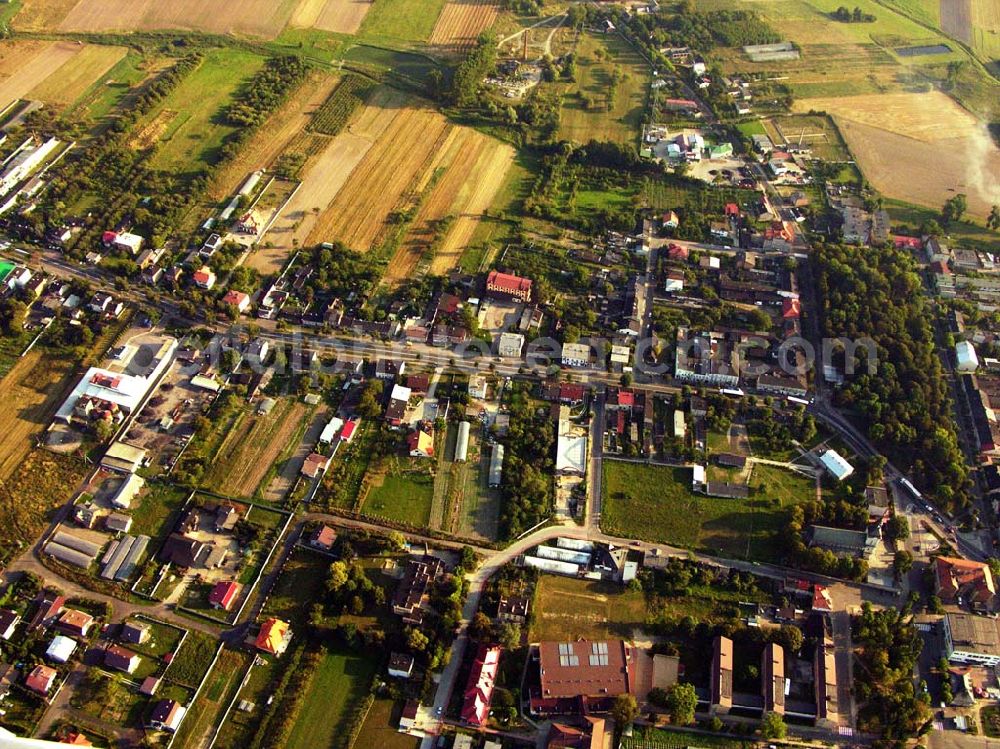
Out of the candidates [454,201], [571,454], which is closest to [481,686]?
[571,454]

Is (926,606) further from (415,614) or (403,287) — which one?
(403,287)

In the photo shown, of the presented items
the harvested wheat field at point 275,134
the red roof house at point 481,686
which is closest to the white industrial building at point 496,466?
the red roof house at point 481,686

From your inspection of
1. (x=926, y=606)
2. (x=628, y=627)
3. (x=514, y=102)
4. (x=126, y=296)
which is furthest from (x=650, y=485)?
(x=514, y=102)

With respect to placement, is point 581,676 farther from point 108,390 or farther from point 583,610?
point 108,390

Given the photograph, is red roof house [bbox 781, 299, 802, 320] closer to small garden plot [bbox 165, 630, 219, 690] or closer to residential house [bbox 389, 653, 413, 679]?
residential house [bbox 389, 653, 413, 679]

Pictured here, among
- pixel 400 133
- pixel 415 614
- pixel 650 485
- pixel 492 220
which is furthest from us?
pixel 400 133

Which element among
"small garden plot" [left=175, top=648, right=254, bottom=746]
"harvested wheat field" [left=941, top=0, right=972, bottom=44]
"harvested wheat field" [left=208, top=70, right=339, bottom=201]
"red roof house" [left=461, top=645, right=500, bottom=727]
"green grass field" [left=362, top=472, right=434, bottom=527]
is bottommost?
"small garden plot" [left=175, top=648, right=254, bottom=746]

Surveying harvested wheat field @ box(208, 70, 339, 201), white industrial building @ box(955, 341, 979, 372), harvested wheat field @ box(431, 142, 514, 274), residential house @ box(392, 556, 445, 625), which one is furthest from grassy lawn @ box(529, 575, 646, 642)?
harvested wheat field @ box(208, 70, 339, 201)
